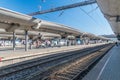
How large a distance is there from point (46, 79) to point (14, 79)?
6.64ft

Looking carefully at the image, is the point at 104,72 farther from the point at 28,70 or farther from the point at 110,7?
the point at 110,7

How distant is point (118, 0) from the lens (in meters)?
18.3

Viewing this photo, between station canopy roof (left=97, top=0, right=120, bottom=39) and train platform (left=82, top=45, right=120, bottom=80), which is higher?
station canopy roof (left=97, top=0, right=120, bottom=39)

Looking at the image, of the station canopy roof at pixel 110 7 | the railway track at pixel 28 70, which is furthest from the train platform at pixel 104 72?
the station canopy roof at pixel 110 7

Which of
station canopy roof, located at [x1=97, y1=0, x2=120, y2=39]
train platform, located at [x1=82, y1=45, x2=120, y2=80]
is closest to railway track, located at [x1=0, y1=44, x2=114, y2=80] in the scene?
train platform, located at [x1=82, y1=45, x2=120, y2=80]

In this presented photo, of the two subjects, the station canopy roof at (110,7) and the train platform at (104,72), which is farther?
the station canopy roof at (110,7)

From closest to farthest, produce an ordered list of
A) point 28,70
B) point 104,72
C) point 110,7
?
point 104,72 → point 28,70 → point 110,7

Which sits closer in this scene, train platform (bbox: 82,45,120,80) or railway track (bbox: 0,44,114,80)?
train platform (bbox: 82,45,120,80)

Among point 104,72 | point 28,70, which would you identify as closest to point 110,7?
point 104,72

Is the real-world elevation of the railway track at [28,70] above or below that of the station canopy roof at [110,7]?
below

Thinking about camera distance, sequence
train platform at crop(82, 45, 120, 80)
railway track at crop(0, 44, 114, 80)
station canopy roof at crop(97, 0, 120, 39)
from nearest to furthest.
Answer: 1. train platform at crop(82, 45, 120, 80)
2. railway track at crop(0, 44, 114, 80)
3. station canopy roof at crop(97, 0, 120, 39)

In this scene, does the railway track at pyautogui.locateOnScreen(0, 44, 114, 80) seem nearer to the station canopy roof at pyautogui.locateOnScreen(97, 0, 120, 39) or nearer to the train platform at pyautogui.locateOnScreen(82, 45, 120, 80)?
the train platform at pyautogui.locateOnScreen(82, 45, 120, 80)

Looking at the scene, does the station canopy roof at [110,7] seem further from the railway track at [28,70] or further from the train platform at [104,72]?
the railway track at [28,70]

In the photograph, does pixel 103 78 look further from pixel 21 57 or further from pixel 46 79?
pixel 21 57
